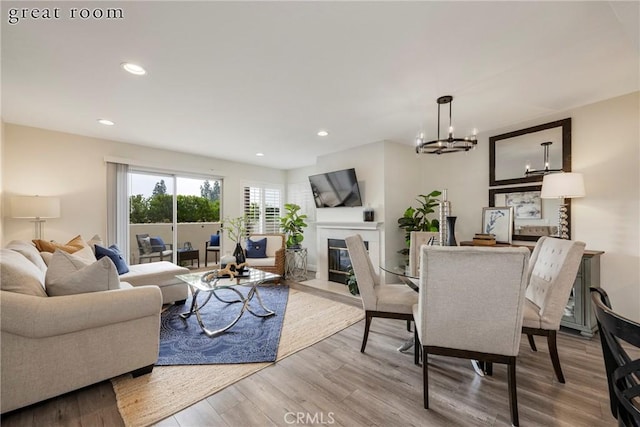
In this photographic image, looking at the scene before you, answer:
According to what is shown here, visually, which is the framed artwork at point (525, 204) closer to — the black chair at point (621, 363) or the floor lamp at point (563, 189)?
the floor lamp at point (563, 189)

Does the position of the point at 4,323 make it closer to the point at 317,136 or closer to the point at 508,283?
the point at 508,283

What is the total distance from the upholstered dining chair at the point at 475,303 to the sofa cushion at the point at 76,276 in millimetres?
2262

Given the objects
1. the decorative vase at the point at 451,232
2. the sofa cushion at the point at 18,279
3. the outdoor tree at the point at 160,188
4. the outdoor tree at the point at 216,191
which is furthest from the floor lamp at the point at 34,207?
the decorative vase at the point at 451,232

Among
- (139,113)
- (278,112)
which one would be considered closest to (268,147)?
(278,112)

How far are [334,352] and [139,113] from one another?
3.41 metres

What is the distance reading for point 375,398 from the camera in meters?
1.72

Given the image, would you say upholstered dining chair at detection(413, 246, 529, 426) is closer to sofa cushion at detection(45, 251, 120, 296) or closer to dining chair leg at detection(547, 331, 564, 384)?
dining chair leg at detection(547, 331, 564, 384)

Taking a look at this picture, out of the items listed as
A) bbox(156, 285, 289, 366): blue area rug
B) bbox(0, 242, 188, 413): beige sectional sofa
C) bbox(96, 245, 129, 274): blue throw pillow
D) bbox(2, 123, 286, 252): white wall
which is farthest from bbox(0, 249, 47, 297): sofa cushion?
bbox(2, 123, 286, 252): white wall

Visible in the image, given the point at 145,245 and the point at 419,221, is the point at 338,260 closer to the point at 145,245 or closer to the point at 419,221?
the point at 419,221

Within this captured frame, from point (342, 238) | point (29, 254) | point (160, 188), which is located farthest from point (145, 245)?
point (342, 238)

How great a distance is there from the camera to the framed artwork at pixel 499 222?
340cm

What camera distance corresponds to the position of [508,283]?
1479 millimetres

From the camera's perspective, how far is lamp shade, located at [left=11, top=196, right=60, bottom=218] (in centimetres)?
307

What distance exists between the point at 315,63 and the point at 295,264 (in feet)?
14.0
